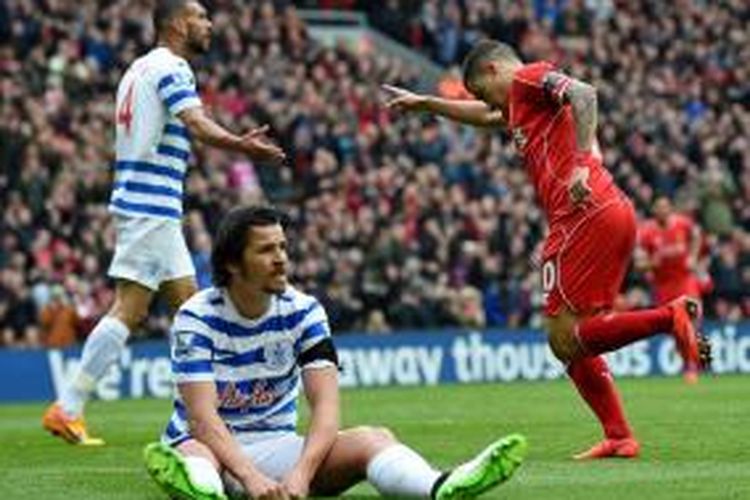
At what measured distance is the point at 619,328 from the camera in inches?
471

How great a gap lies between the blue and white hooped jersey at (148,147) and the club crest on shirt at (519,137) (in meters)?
2.41

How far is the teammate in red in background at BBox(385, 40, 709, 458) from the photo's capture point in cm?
1206

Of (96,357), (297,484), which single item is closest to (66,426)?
(96,357)

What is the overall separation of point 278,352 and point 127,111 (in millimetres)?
4982

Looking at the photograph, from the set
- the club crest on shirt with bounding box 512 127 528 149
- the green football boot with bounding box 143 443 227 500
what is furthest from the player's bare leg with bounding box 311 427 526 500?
the club crest on shirt with bounding box 512 127 528 149

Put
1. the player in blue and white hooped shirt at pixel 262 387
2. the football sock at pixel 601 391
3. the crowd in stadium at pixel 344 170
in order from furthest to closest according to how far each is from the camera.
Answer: the crowd in stadium at pixel 344 170
the football sock at pixel 601 391
the player in blue and white hooped shirt at pixel 262 387

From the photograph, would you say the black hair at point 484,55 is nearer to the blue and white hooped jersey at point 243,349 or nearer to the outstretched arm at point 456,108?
the outstretched arm at point 456,108

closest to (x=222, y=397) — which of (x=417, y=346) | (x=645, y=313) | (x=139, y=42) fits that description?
(x=645, y=313)

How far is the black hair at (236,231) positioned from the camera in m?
9.34

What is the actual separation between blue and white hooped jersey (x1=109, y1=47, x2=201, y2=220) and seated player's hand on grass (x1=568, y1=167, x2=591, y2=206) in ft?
10.2

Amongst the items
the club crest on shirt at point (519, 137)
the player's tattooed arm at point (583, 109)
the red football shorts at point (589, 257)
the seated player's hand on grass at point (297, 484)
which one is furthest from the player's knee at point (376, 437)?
the club crest on shirt at point (519, 137)

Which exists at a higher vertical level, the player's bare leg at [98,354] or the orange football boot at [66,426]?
the player's bare leg at [98,354]

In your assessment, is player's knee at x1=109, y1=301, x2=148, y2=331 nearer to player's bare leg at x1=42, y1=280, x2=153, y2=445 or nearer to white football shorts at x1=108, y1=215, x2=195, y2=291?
player's bare leg at x1=42, y1=280, x2=153, y2=445

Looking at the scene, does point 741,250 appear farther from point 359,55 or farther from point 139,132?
point 139,132
